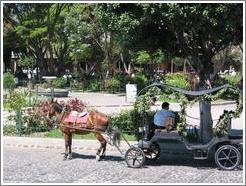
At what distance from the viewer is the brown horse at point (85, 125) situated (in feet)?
40.1

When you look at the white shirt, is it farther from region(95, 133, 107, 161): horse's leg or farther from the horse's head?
the horse's head

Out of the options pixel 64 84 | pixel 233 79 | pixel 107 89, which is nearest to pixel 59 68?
pixel 64 84

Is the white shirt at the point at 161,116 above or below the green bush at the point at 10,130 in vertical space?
above

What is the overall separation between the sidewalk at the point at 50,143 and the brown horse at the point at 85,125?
3.92 ft

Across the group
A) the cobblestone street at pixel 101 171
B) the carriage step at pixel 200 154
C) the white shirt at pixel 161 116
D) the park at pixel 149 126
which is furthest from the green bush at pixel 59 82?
the carriage step at pixel 200 154

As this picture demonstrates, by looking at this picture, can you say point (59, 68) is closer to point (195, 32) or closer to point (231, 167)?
point (195, 32)

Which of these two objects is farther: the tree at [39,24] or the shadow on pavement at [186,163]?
the tree at [39,24]

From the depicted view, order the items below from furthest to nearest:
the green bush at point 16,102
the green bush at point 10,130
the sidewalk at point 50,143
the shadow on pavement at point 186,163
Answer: the green bush at point 16,102, the green bush at point 10,130, the sidewalk at point 50,143, the shadow on pavement at point 186,163

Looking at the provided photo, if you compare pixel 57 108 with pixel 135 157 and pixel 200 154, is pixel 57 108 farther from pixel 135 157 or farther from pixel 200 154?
pixel 200 154

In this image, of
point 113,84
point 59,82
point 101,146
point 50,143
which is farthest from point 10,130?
point 59,82

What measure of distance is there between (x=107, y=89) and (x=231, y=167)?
26214 millimetres

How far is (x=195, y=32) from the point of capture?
14445 mm

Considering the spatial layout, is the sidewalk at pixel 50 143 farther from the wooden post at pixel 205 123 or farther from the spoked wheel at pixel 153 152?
the wooden post at pixel 205 123

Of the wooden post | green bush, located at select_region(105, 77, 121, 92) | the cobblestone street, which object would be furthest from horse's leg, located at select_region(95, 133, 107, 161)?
green bush, located at select_region(105, 77, 121, 92)
